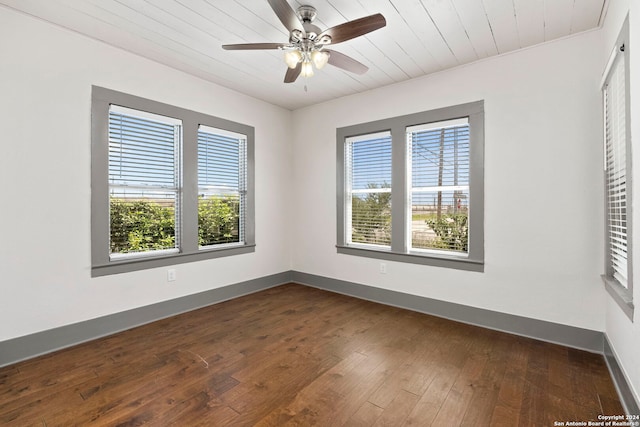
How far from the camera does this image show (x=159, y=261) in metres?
3.43

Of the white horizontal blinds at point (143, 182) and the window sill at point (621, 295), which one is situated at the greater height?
the white horizontal blinds at point (143, 182)

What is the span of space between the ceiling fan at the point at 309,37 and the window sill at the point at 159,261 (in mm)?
2306

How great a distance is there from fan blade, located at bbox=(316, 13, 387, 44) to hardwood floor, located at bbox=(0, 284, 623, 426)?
8.16 feet

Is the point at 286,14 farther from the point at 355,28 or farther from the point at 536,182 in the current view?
the point at 536,182

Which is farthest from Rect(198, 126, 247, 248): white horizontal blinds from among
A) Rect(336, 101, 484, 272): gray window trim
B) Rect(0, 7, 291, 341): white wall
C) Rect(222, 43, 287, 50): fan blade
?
Rect(222, 43, 287, 50): fan blade

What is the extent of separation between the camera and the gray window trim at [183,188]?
2932mm

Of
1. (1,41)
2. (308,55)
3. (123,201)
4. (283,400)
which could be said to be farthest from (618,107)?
(1,41)

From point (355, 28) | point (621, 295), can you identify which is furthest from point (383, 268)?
point (355, 28)

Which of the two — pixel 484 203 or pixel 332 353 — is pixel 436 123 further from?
pixel 332 353

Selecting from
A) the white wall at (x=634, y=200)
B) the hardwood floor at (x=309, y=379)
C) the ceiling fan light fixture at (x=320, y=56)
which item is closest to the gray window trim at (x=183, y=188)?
the hardwood floor at (x=309, y=379)

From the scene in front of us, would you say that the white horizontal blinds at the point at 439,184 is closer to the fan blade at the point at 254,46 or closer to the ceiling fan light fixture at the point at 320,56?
the ceiling fan light fixture at the point at 320,56

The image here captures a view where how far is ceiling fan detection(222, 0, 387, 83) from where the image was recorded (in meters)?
2.07

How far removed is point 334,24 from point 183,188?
7.89ft

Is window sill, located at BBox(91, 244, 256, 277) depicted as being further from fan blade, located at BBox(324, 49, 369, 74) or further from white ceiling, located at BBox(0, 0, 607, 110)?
fan blade, located at BBox(324, 49, 369, 74)
